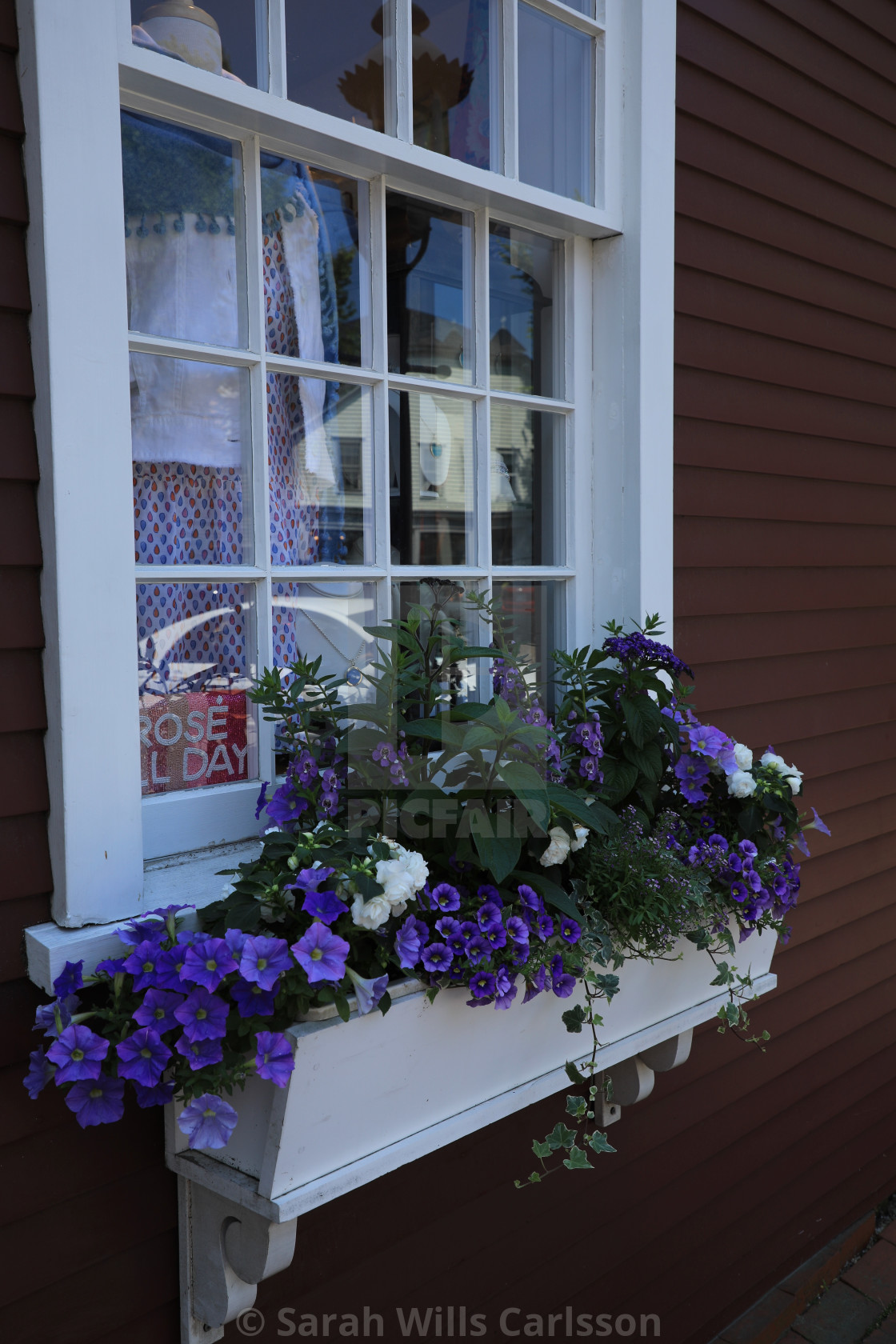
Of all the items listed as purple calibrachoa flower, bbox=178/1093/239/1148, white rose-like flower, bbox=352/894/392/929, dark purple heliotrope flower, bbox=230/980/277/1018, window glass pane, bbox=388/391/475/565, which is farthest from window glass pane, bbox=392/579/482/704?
purple calibrachoa flower, bbox=178/1093/239/1148

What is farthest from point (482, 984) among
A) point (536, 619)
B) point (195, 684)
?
point (536, 619)

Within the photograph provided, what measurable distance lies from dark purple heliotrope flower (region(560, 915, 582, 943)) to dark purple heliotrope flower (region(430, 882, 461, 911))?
0.17 metres

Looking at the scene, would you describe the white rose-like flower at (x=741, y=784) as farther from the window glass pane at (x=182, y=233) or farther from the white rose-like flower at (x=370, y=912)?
the window glass pane at (x=182, y=233)

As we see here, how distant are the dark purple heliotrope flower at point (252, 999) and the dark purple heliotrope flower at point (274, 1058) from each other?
0.10ft

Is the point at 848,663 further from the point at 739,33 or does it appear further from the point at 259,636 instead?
the point at 259,636

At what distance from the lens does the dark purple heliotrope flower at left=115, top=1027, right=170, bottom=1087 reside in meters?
1.12

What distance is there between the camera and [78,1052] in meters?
1.11

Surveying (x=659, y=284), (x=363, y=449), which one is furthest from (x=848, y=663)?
(x=363, y=449)

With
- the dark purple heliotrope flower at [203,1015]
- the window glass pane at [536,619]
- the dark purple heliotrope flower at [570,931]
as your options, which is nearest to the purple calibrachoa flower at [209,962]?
the dark purple heliotrope flower at [203,1015]

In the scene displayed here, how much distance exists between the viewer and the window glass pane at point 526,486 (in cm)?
190

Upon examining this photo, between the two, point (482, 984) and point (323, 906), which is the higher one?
point (323, 906)

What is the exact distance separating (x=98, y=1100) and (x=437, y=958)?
17.0 inches

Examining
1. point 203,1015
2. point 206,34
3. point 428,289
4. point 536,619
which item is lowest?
point 203,1015

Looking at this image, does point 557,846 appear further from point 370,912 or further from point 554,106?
point 554,106
